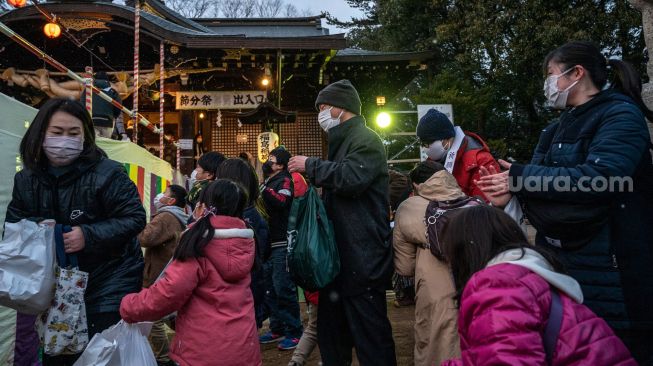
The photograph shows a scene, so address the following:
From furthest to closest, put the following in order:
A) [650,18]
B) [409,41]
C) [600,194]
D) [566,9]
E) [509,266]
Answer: [409,41] → [566,9] → [650,18] → [600,194] → [509,266]

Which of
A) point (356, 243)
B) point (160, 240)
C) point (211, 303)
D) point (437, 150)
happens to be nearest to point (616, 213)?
point (356, 243)

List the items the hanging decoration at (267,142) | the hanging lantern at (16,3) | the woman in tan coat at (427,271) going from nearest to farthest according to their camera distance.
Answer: the woman in tan coat at (427,271)
the hanging lantern at (16,3)
the hanging decoration at (267,142)

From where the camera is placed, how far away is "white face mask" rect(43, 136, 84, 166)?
2338mm

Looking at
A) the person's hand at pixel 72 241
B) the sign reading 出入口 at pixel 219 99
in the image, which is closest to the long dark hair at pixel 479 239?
the person's hand at pixel 72 241

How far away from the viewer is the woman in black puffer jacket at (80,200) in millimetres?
2320

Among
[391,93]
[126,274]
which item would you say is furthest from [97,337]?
[391,93]

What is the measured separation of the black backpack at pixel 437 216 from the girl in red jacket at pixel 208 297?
1.13 meters

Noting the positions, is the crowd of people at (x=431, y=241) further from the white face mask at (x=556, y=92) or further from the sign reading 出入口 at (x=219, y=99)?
the sign reading 出入口 at (x=219, y=99)

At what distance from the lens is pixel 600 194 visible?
1868 mm

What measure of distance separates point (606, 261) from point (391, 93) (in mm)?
12101

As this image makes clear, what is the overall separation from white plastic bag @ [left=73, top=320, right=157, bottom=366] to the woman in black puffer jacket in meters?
0.20

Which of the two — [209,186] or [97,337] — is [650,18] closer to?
[209,186]

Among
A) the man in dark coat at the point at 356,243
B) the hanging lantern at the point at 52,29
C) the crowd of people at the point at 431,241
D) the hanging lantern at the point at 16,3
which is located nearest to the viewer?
the crowd of people at the point at 431,241

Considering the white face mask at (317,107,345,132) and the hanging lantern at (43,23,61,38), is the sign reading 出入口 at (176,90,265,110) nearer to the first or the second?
the hanging lantern at (43,23,61,38)
